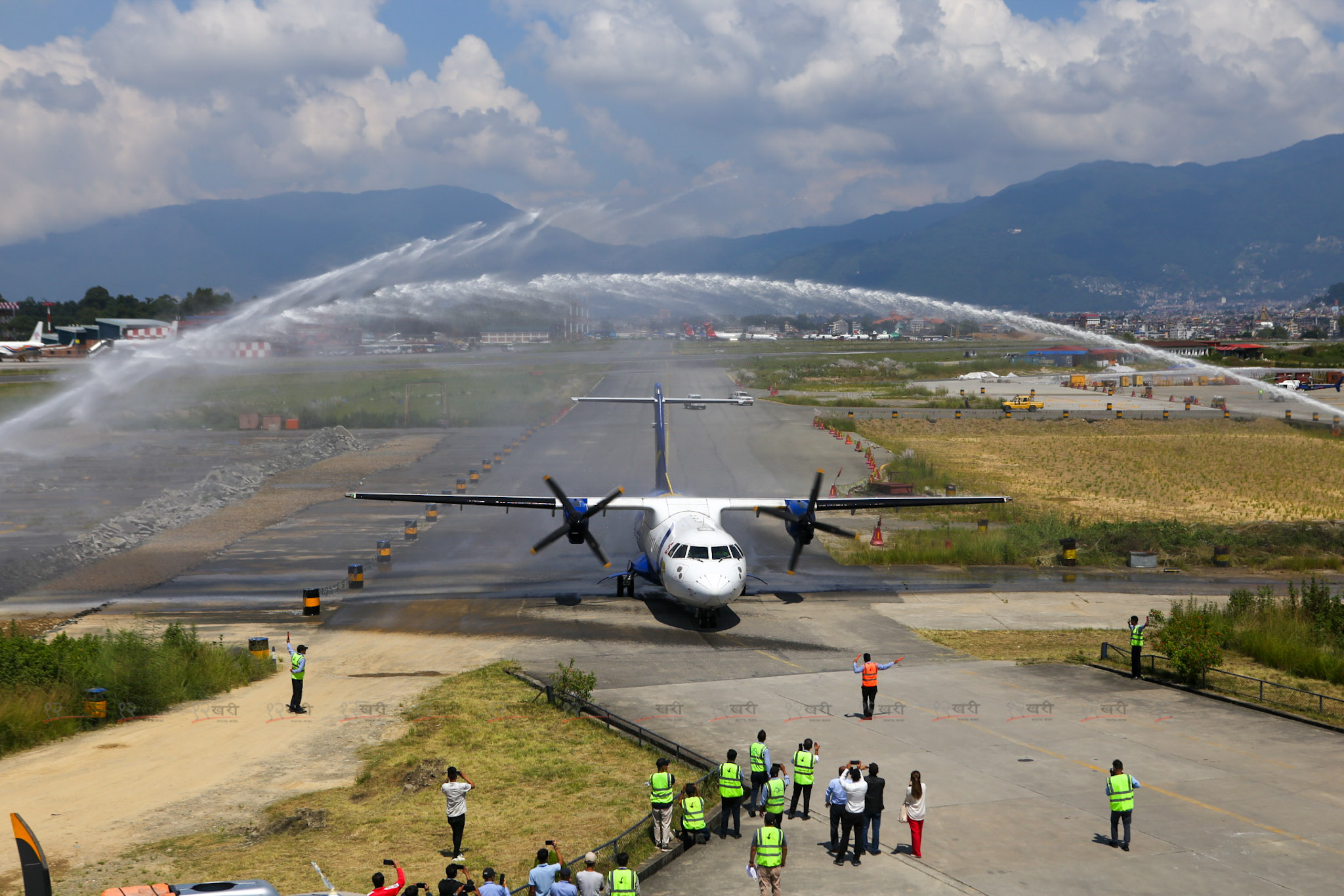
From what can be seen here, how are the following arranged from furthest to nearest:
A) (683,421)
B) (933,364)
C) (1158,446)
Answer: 1. (933,364)
2. (683,421)
3. (1158,446)

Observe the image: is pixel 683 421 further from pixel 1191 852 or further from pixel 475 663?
pixel 1191 852

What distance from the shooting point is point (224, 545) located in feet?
143

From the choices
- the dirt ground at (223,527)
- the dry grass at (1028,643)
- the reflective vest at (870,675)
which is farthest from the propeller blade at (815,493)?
the dirt ground at (223,527)

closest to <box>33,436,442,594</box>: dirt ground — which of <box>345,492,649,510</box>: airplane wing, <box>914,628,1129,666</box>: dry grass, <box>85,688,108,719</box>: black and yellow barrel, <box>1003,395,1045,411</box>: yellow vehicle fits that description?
<box>345,492,649,510</box>: airplane wing

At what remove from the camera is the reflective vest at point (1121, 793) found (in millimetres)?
14977

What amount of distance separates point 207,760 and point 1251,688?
86.2 feet

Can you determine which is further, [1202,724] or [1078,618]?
[1078,618]

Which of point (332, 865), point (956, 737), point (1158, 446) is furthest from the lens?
point (1158, 446)

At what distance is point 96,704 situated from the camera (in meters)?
23.0

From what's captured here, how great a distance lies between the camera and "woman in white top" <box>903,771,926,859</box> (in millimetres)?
15016

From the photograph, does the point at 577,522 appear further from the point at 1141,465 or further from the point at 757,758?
the point at 1141,465

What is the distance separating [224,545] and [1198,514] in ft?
164

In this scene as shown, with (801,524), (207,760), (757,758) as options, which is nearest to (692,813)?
(757,758)

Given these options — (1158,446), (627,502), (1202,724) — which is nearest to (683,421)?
(1158,446)
